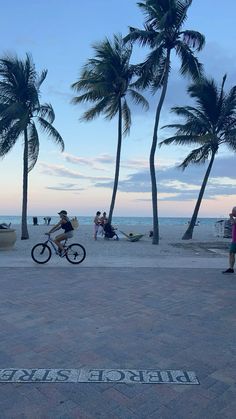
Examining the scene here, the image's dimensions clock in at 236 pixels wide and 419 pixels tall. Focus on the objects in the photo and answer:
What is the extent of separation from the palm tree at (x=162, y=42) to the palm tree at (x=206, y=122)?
2.29 m

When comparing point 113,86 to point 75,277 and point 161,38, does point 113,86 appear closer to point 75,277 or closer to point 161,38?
point 161,38

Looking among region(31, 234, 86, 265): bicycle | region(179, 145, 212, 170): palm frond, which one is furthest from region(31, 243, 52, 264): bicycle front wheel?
region(179, 145, 212, 170): palm frond

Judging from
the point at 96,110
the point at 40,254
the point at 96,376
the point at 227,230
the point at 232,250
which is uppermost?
the point at 96,110

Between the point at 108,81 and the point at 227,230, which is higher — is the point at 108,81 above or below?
above

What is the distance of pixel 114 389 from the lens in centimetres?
323

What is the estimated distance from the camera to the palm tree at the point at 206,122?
2142 centimetres

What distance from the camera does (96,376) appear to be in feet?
11.4

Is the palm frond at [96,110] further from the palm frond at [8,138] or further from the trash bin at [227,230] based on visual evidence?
the trash bin at [227,230]

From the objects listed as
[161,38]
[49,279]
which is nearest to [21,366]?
[49,279]

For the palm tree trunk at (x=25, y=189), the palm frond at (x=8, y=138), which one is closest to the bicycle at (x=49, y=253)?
the palm tree trunk at (x=25, y=189)

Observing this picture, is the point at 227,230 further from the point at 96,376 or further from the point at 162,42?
the point at 96,376

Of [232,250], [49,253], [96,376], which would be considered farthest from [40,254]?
[96,376]

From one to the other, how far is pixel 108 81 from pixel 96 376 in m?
21.3

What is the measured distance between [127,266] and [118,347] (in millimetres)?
6144
